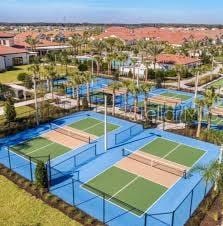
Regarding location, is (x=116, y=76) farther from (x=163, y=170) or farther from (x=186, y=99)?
(x=163, y=170)

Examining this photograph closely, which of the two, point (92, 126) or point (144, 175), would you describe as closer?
point (144, 175)

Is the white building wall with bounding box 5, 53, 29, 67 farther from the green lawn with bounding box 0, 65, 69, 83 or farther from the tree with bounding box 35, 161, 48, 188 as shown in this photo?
the tree with bounding box 35, 161, 48, 188

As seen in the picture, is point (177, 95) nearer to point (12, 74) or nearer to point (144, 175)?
point (144, 175)

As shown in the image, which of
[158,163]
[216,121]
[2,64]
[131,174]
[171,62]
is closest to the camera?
[131,174]

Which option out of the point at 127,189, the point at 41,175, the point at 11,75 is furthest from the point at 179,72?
the point at 41,175

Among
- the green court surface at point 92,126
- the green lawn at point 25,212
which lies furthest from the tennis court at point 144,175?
the green court surface at point 92,126

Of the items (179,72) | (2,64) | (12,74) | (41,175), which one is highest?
(179,72)

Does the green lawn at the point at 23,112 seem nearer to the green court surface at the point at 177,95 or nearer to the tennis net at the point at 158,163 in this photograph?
the tennis net at the point at 158,163
